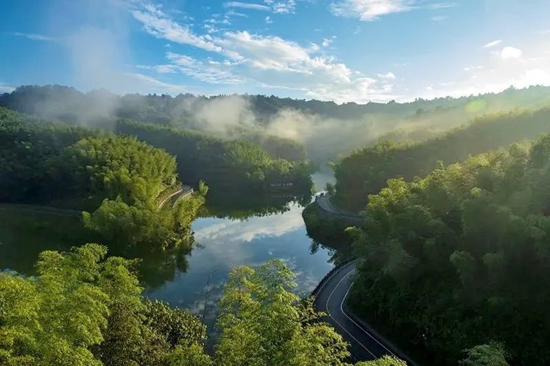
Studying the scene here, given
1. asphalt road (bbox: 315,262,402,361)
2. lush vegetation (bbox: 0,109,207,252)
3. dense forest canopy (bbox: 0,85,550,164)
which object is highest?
dense forest canopy (bbox: 0,85,550,164)

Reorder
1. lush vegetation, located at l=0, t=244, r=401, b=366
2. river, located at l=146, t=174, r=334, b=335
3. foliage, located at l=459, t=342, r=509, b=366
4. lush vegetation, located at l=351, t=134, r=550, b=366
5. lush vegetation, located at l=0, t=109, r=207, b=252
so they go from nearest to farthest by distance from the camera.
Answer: lush vegetation, located at l=0, t=244, r=401, b=366, foliage, located at l=459, t=342, r=509, b=366, lush vegetation, located at l=351, t=134, r=550, b=366, river, located at l=146, t=174, r=334, b=335, lush vegetation, located at l=0, t=109, r=207, b=252

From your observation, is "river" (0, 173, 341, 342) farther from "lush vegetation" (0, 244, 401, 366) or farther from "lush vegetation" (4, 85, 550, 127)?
"lush vegetation" (4, 85, 550, 127)

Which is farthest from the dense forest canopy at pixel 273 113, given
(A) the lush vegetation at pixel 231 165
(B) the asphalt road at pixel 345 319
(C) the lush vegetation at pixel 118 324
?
(C) the lush vegetation at pixel 118 324

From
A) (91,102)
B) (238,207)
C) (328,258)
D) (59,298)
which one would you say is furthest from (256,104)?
(59,298)

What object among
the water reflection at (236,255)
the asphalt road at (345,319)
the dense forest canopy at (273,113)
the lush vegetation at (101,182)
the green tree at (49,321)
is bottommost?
the water reflection at (236,255)

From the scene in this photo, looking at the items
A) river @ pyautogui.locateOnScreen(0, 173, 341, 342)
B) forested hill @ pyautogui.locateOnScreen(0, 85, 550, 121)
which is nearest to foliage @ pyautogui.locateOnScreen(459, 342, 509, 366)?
river @ pyautogui.locateOnScreen(0, 173, 341, 342)

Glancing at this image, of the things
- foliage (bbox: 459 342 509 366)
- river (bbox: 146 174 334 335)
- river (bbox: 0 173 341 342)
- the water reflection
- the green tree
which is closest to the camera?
the green tree

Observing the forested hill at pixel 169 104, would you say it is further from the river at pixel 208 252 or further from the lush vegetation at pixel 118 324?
the lush vegetation at pixel 118 324

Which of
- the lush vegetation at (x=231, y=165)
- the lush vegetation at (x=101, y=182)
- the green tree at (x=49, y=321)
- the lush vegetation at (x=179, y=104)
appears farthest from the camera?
the lush vegetation at (x=179, y=104)
